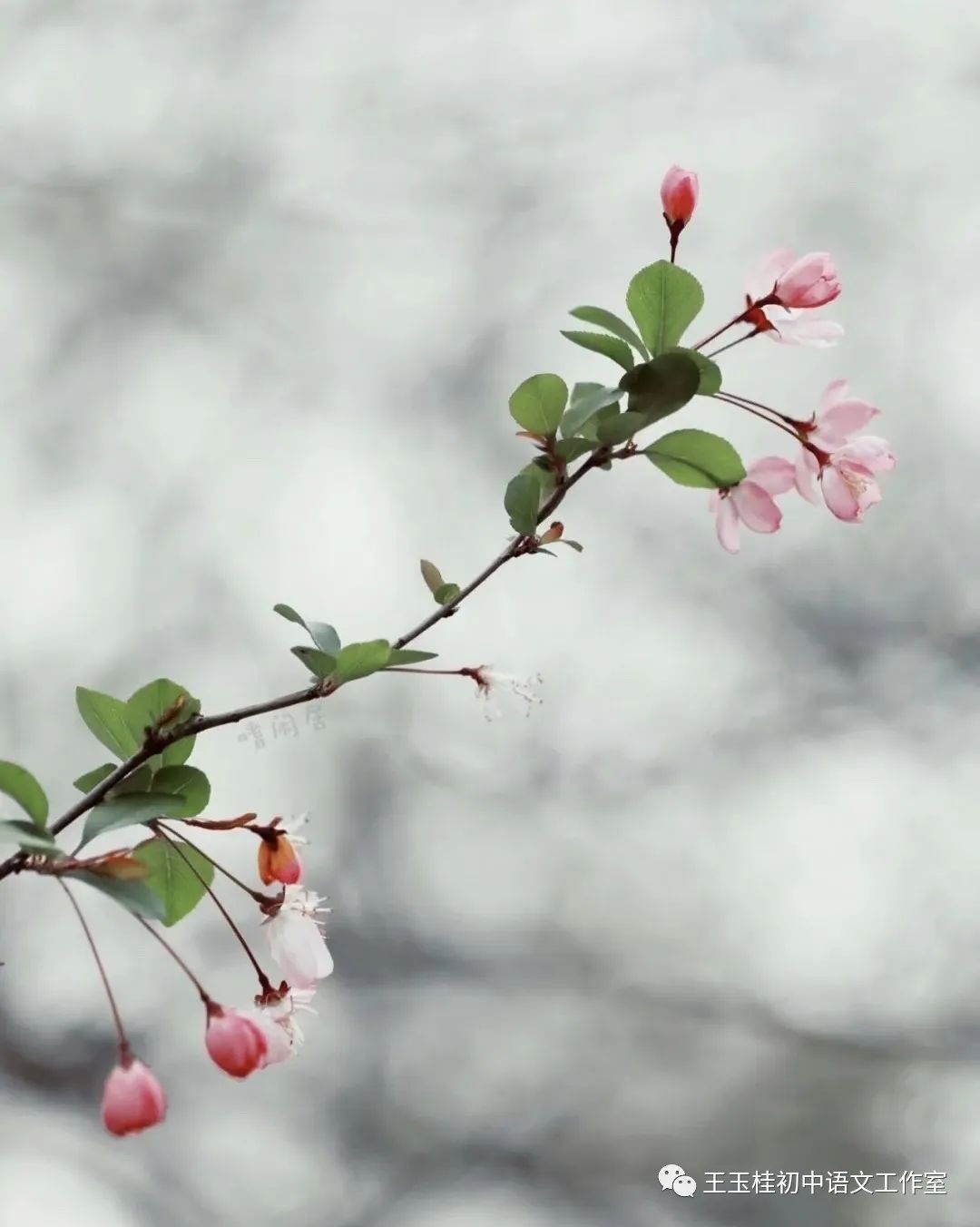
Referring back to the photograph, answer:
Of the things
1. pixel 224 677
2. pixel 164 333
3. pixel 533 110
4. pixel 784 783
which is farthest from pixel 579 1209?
pixel 533 110

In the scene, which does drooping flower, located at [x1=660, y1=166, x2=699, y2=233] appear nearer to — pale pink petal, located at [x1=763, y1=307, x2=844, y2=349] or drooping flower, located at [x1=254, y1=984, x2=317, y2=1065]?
pale pink petal, located at [x1=763, y1=307, x2=844, y2=349]

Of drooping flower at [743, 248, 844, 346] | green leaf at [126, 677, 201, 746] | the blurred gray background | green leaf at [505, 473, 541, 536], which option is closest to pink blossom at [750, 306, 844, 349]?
drooping flower at [743, 248, 844, 346]

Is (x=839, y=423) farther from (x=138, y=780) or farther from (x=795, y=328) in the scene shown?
(x=138, y=780)

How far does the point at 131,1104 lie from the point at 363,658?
0.15 metres

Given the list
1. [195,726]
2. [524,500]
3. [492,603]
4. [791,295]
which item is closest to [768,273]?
[791,295]

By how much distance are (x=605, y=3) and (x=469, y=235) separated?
29cm

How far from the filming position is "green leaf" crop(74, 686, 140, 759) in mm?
457

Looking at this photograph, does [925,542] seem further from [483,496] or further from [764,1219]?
[764,1219]

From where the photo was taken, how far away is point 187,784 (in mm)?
443

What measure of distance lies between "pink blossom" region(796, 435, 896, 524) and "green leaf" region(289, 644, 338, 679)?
0.61ft

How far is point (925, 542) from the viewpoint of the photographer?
1.13 metres

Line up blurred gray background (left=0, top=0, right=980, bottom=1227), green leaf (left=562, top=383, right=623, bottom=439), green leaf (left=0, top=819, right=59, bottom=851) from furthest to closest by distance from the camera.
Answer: blurred gray background (left=0, top=0, right=980, bottom=1227), green leaf (left=562, top=383, right=623, bottom=439), green leaf (left=0, top=819, right=59, bottom=851)

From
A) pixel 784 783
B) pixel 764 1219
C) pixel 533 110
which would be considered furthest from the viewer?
pixel 533 110

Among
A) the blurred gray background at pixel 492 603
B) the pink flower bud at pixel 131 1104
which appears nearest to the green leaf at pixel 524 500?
the pink flower bud at pixel 131 1104
